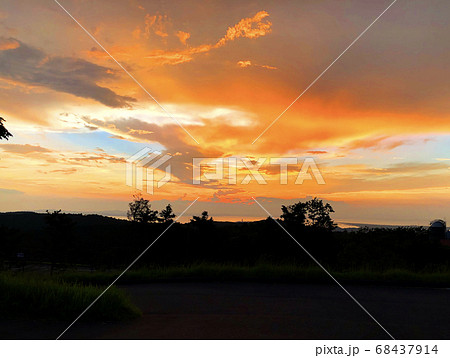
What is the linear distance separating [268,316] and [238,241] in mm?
43744

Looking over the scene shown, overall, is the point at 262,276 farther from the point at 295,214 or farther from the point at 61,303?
the point at 295,214

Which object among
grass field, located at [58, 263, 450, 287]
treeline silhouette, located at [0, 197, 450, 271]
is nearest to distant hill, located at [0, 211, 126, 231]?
treeline silhouette, located at [0, 197, 450, 271]

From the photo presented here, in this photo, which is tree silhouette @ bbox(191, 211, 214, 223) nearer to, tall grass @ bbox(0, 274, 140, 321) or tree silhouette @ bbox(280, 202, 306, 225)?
tree silhouette @ bbox(280, 202, 306, 225)

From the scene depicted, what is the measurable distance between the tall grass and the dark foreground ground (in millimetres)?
330

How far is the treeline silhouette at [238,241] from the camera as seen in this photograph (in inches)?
1545

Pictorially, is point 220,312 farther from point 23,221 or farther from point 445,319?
point 23,221

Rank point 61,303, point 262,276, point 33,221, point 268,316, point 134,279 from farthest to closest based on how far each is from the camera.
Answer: point 33,221, point 262,276, point 134,279, point 268,316, point 61,303

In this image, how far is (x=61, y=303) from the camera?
901 cm

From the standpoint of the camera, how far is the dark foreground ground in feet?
25.3

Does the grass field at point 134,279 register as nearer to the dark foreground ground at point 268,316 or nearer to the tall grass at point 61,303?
the tall grass at point 61,303

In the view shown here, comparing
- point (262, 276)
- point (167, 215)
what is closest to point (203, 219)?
point (167, 215)

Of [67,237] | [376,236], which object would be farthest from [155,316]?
[67,237]

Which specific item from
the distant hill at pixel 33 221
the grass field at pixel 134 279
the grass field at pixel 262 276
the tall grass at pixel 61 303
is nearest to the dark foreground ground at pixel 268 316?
the tall grass at pixel 61 303

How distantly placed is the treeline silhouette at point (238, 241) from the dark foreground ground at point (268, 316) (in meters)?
23.4
